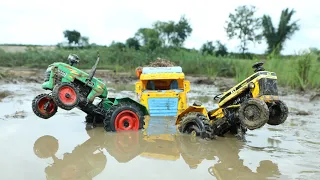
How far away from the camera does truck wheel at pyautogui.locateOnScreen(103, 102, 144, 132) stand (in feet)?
23.2

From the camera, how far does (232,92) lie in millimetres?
6344

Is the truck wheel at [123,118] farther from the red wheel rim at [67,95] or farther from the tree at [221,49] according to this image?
the tree at [221,49]

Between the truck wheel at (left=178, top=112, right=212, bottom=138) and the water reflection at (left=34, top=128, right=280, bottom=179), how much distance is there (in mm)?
149

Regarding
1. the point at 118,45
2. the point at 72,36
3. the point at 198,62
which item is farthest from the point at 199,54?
the point at 72,36

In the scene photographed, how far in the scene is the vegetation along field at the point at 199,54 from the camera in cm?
1462

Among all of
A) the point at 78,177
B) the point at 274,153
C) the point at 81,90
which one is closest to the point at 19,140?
the point at 81,90

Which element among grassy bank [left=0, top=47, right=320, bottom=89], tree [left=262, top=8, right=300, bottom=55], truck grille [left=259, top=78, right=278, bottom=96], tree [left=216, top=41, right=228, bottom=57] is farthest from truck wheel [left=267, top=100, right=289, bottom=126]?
tree [left=262, top=8, right=300, bottom=55]

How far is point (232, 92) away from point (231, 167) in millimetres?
1712

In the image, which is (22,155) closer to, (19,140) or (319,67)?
(19,140)

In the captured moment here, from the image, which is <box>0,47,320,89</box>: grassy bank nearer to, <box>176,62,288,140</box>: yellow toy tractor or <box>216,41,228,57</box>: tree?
<box>176,62,288,140</box>: yellow toy tractor

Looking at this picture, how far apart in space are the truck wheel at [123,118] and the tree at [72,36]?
44188 millimetres

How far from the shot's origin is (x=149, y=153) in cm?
559

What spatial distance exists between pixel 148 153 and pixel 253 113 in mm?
1701

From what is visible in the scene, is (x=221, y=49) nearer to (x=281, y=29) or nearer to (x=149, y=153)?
(x=281, y=29)
